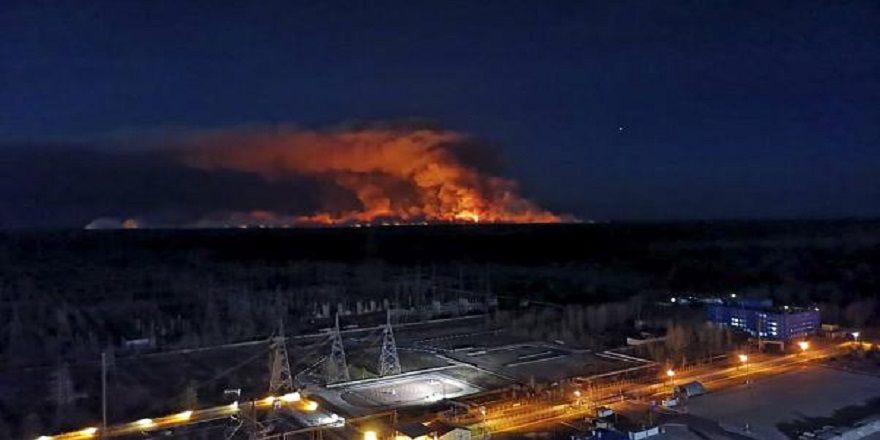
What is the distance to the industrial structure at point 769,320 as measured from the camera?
1005 inches

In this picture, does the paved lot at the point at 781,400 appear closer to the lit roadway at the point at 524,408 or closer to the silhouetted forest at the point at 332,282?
the lit roadway at the point at 524,408

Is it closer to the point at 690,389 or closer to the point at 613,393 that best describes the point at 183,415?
the point at 613,393

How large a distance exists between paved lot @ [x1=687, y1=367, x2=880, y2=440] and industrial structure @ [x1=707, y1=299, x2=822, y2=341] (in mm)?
4928

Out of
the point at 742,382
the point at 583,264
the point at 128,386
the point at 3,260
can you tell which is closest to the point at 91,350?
the point at 128,386

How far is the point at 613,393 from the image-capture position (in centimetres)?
1805

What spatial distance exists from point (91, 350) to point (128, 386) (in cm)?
721

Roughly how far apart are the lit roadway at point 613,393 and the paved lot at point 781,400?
2.48 ft

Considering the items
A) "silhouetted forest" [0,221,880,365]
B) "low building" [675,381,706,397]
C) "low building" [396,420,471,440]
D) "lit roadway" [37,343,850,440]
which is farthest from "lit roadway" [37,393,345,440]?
"silhouetted forest" [0,221,880,365]

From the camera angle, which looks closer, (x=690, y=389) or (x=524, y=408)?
(x=524, y=408)

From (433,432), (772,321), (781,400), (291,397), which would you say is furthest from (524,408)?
(772,321)

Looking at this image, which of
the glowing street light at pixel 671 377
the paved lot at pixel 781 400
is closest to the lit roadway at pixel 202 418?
the glowing street light at pixel 671 377

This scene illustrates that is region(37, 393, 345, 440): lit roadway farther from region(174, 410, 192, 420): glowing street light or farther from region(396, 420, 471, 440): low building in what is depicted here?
region(396, 420, 471, 440): low building

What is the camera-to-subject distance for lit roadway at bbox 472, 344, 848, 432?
16.1 meters

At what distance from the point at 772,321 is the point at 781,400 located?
28.8 feet
